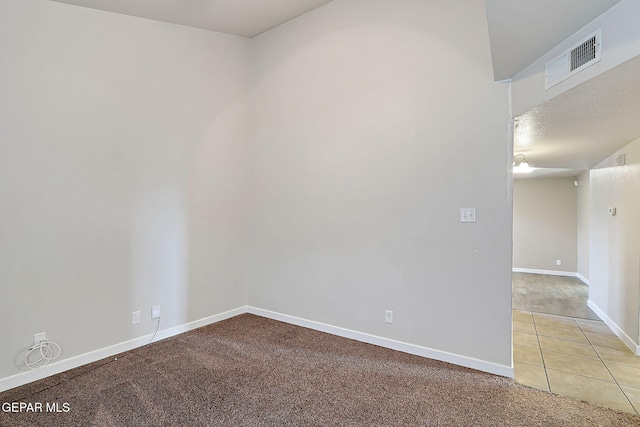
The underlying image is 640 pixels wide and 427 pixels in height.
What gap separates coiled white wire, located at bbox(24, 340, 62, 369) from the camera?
2432 mm

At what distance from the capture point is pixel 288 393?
7.43 ft

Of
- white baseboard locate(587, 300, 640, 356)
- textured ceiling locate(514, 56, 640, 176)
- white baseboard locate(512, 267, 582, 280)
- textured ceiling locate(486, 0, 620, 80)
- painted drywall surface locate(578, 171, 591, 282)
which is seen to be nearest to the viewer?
textured ceiling locate(486, 0, 620, 80)

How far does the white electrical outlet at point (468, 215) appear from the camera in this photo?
263 centimetres

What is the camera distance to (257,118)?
3920mm

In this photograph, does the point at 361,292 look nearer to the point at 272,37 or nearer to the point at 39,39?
the point at 272,37

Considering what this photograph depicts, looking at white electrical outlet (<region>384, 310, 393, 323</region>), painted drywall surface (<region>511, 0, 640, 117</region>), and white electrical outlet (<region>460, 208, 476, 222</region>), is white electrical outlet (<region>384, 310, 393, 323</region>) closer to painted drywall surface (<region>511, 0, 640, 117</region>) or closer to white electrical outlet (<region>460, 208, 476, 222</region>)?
white electrical outlet (<region>460, 208, 476, 222</region>)

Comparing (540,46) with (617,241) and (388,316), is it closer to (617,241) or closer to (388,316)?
(388,316)

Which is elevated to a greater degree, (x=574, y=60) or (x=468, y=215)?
(x=574, y=60)

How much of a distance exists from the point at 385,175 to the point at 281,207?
1.29 metres

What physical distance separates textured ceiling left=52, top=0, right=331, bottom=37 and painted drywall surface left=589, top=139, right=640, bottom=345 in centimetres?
372

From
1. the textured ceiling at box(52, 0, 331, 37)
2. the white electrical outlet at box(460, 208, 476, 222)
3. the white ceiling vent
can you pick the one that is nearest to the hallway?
the white electrical outlet at box(460, 208, 476, 222)

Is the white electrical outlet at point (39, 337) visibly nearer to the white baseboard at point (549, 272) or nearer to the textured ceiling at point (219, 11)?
the textured ceiling at point (219, 11)

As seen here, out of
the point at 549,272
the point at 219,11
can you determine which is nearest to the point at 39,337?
the point at 219,11

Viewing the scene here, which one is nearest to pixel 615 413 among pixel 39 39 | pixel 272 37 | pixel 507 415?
pixel 507 415
